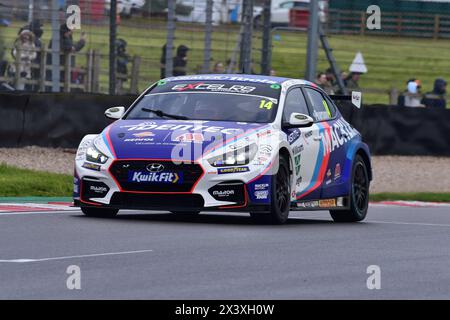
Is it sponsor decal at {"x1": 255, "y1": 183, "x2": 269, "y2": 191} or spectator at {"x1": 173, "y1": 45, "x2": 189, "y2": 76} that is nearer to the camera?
sponsor decal at {"x1": 255, "y1": 183, "x2": 269, "y2": 191}

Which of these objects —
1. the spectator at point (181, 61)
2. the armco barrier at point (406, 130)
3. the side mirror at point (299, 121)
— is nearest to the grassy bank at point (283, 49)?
the spectator at point (181, 61)

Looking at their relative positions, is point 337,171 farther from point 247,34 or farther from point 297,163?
point 247,34

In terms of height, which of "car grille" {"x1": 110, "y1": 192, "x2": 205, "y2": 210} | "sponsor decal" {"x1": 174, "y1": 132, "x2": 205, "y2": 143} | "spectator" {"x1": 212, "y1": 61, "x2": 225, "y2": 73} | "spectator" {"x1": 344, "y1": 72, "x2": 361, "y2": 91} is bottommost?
"spectator" {"x1": 344, "y1": 72, "x2": 361, "y2": 91}

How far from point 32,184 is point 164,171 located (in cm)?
579

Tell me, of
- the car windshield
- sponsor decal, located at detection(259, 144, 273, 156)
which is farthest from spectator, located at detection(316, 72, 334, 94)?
sponsor decal, located at detection(259, 144, 273, 156)

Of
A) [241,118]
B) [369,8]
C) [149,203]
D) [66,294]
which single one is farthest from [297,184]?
[369,8]

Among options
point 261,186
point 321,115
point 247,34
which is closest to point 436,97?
point 247,34

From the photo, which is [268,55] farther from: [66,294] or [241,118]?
[66,294]

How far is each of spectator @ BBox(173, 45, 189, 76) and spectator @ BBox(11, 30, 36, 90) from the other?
2937mm

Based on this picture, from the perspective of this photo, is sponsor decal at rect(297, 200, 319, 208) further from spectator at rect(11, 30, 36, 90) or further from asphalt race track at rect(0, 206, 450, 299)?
spectator at rect(11, 30, 36, 90)

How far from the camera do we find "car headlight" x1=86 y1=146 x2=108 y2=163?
12.8 metres

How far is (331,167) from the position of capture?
14469 millimetres

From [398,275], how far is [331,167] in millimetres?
5181

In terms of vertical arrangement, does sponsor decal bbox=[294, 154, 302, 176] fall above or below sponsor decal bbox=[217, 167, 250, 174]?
below
